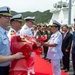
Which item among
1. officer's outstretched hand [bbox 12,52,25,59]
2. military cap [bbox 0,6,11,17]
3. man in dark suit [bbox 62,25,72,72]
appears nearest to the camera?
officer's outstretched hand [bbox 12,52,25,59]

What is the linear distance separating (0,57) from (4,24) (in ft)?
1.47

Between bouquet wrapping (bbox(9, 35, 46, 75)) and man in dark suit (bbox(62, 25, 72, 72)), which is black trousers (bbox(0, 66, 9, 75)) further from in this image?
man in dark suit (bbox(62, 25, 72, 72))

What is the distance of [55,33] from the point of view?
19.5 feet

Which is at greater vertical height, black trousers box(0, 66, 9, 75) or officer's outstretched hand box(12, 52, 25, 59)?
officer's outstretched hand box(12, 52, 25, 59)

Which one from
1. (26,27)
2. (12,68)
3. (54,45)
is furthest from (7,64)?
(26,27)

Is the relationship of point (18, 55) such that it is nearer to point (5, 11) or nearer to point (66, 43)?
point (5, 11)

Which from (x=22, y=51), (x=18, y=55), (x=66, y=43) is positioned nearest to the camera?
(x=18, y=55)

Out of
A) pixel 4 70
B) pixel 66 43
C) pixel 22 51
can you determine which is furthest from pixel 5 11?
pixel 66 43

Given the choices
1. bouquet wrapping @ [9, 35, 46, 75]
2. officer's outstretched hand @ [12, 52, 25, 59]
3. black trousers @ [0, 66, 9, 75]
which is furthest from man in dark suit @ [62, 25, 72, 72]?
officer's outstretched hand @ [12, 52, 25, 59]

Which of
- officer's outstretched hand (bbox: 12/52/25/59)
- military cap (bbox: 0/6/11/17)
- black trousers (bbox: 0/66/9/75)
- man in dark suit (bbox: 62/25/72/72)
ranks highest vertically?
military cap (bbox: 0/6/11/17)

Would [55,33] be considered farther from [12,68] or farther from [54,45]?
[12,68]

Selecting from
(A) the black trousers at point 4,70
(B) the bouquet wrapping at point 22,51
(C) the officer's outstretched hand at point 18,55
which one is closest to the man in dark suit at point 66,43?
(B) the bouquet wrapping at point 22,51

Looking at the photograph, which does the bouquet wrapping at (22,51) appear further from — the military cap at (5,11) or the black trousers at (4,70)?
the military cap at (5,11)

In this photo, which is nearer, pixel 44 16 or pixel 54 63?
pixel 54 63
